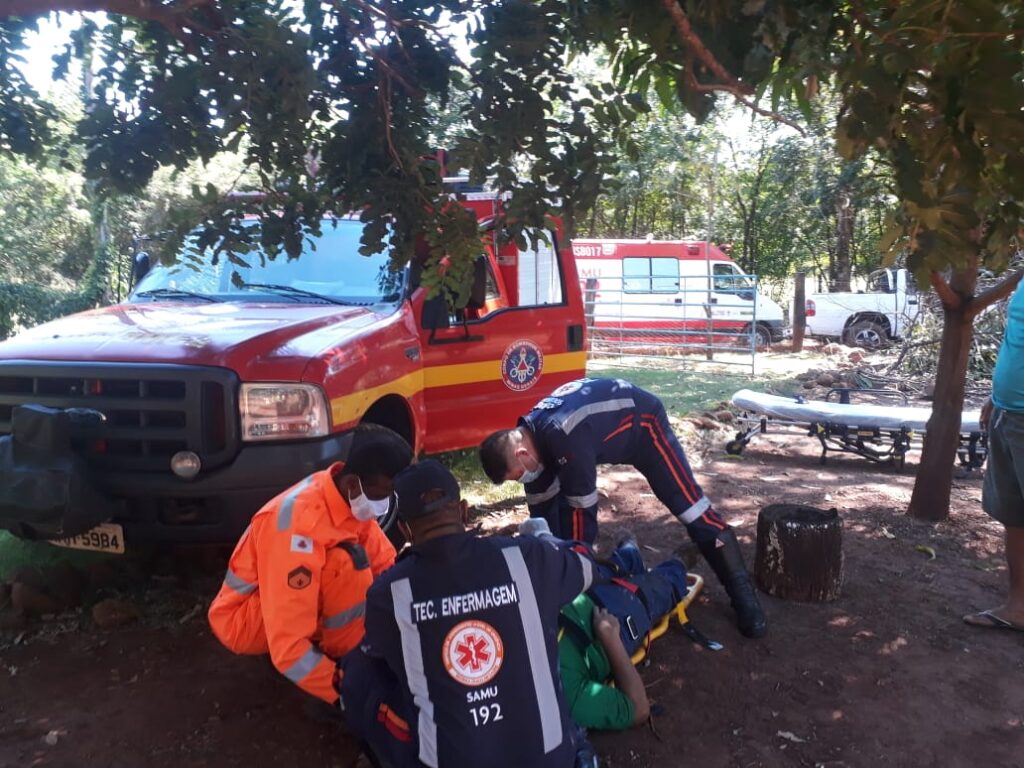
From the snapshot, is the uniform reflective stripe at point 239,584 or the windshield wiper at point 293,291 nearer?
the uniform reflective stripe at point 239,584

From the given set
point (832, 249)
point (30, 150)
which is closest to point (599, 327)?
point (832, 249)

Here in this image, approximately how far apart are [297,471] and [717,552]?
1.99 meters

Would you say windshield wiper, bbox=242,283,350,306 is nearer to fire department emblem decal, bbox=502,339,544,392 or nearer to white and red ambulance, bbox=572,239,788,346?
fire department emblem decal, bbox=502,339,544,392

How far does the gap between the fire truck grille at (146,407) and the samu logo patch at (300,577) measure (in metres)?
1.07

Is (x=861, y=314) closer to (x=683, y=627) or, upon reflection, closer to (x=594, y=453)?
(x=683, y=627)

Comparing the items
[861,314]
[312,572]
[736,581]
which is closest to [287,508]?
[312,572]

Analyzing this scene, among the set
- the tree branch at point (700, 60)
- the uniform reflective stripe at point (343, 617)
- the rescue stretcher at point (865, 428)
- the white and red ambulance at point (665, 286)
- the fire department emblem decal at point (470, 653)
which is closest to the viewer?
the fire department emblem decal at point (470, 653)

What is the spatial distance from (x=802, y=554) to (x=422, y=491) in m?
2.65

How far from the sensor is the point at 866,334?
18203mm

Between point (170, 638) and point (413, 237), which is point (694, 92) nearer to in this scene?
point (413, 237)

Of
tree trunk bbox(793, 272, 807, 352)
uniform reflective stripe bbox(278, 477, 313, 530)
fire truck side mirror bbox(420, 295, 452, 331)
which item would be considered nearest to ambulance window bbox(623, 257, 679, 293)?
tree trunk bbox(793, 272, 807, 352)

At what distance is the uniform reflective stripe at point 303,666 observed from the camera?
2795mm

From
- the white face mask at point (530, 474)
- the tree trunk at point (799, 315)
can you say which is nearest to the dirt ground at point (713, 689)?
the white face mask at point (530, 474)

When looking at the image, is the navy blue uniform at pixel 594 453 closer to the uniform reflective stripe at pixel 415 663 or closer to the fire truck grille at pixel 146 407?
the fire truck grille at pixel 146 407
